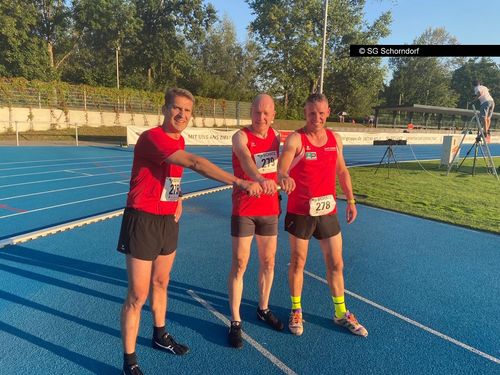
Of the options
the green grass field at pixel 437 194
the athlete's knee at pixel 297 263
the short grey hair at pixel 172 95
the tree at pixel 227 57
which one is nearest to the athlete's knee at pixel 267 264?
the athlete's knee at pixel 297 263

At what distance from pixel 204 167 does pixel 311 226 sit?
46.6 inches

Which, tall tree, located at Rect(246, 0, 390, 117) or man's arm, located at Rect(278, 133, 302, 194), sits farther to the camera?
tall tree, located at Rect(246, 0, 390, 117)

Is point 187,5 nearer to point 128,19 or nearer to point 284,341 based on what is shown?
point 128,19

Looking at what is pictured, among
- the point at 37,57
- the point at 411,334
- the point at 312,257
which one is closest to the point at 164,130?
the point at 411,334

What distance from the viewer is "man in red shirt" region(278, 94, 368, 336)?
2805 mm

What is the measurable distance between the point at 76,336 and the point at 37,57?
39724 millimetres

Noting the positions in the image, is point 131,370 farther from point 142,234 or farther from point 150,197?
point 150,197

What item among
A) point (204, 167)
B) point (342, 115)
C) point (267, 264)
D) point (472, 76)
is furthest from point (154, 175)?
point (472, 76)

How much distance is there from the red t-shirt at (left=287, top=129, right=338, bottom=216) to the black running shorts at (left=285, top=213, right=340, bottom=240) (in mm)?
44

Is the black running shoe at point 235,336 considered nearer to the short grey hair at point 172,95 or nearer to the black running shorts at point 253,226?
the black running shorts at point 253,226

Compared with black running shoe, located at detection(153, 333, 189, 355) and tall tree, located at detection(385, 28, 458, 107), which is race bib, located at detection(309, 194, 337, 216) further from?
tall tree, located at detection(385, 28, 458, 107)

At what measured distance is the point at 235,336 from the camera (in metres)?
2.85

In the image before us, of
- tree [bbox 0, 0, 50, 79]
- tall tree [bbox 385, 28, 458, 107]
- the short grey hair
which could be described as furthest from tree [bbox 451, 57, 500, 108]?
the short grey hair

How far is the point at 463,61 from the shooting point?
76.5 meters
